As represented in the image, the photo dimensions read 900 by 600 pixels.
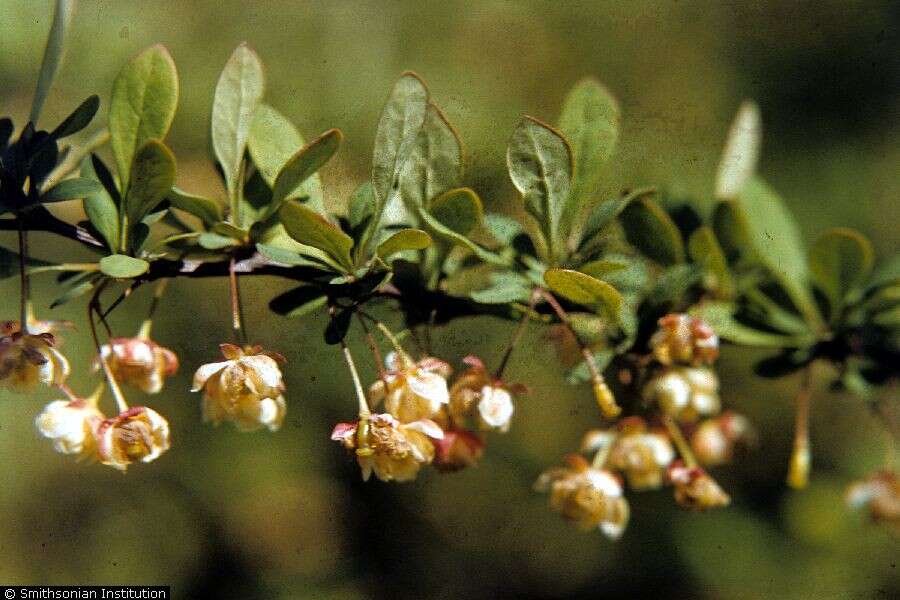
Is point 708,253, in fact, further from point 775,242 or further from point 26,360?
point 26,360

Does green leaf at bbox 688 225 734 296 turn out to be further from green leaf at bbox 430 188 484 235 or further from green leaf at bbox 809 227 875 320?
green leaf at bbox 430 188 484 235

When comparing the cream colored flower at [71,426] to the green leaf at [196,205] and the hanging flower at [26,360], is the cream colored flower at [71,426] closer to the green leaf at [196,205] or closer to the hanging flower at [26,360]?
the hanging flower at [26,360]

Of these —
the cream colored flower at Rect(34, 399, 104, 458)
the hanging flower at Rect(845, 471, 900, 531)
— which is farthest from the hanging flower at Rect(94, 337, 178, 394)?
the hanging flower at Rect(845, 471, 900, 531)

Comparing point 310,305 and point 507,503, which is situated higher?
point 310,305

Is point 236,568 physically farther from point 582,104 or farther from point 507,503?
point 582,104

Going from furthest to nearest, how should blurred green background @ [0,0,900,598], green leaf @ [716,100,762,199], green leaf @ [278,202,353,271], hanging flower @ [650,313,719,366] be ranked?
blurred green background @ [0,0,900,598] → green leaf @ [716,100,762,199] → hanging flower @ [650,313,719,366] → green leaf @ [278,202,353,271]

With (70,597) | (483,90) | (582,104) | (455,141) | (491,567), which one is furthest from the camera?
(491,567)

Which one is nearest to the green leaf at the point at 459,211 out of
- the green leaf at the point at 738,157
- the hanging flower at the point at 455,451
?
the hanging flower at the point at 455,451

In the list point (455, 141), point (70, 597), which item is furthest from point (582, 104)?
point (70, 597)
